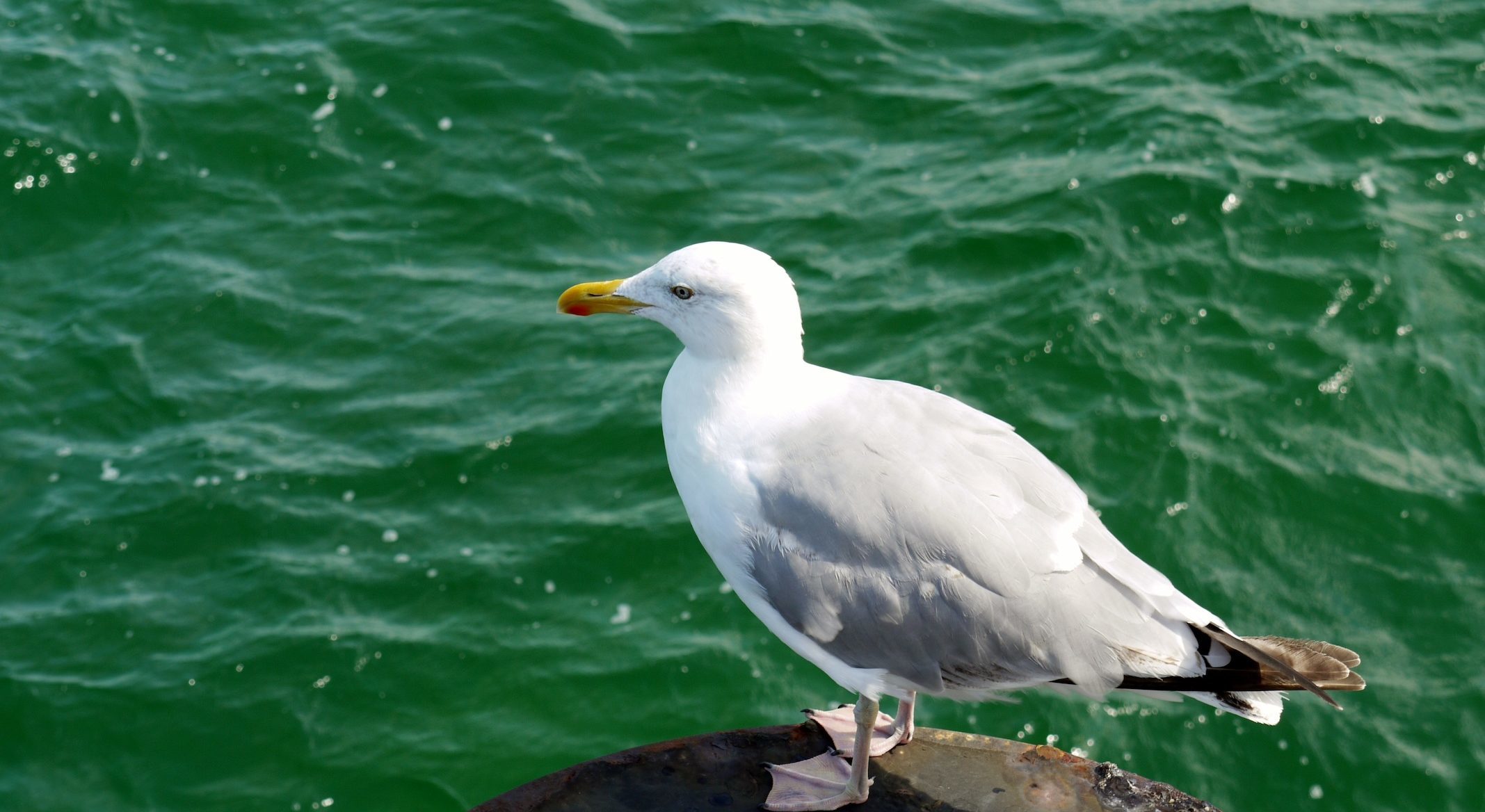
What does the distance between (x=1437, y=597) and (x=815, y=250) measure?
4.09 meters

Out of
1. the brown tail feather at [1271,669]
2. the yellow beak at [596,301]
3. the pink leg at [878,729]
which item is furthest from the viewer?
the pink leg at [878,729]

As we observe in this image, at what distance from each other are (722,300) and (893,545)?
93 centimetres

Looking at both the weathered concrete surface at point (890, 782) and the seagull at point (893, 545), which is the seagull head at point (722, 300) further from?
the weathered concrete surface at point (890, 782)

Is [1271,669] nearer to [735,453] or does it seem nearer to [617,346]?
[735,453]

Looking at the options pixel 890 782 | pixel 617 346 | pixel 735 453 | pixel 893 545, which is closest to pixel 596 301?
pixel 735 453

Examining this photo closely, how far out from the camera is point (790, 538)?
4.26m

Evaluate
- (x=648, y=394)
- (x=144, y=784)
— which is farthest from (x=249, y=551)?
(x=648, y=394)

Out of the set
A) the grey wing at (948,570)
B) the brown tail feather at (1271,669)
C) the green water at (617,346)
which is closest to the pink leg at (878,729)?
the grey wing at (948,570)

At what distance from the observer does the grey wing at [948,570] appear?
13.7 ft

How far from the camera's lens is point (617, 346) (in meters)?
8.79

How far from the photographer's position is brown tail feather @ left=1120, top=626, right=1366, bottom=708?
4016mm

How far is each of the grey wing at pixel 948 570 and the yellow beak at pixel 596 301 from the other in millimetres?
691

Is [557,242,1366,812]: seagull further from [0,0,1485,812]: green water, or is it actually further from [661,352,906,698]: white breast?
[0,0,1485,812]: green water

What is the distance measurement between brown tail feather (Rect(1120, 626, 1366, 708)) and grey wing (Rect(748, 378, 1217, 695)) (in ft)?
0.19
